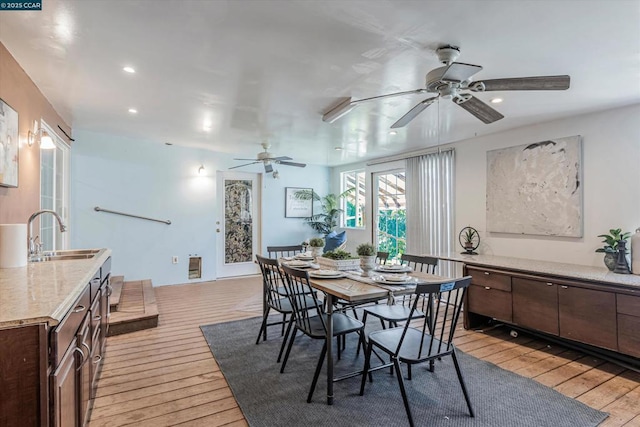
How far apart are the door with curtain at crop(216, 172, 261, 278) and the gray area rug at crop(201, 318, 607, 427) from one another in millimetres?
3540

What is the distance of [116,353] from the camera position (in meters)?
3.11

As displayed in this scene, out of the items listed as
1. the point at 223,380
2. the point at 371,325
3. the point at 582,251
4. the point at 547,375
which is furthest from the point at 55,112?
the point at 582,251

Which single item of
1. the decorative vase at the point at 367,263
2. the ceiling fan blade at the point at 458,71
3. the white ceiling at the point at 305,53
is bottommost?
the decorative vase at the point at 367,263

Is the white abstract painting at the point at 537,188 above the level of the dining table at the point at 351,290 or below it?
above

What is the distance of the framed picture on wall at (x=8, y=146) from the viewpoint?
2186 mm

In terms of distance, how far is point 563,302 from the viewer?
9.86 feet

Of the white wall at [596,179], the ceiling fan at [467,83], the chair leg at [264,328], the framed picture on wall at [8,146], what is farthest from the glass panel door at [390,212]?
the framed picture on wall at [8,146]

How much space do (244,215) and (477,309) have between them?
15.1 feet

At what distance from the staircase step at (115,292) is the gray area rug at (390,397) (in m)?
1.69

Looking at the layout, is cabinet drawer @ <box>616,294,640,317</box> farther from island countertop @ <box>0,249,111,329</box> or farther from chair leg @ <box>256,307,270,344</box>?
island countertop @ <box>0,249,111,329</box>

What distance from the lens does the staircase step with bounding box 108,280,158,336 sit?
3.58m

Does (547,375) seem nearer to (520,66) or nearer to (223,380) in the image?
(520,66)

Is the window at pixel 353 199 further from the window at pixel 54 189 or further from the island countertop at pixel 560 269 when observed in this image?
the window at pixel 54 189

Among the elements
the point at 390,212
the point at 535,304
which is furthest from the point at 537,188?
the point at 390,212
